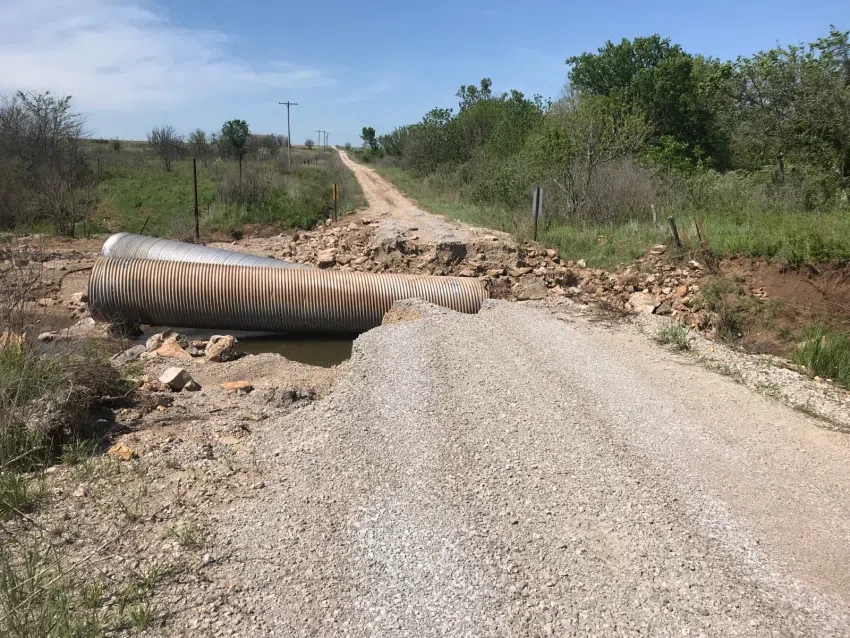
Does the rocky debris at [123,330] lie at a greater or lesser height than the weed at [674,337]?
lesser

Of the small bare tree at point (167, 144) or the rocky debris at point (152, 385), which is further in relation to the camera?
the small bare tree at point (167, 144)

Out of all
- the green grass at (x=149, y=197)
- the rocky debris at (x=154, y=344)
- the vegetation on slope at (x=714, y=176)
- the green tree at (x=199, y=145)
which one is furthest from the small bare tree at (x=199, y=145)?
the rocky debris at (x=154, y=344)

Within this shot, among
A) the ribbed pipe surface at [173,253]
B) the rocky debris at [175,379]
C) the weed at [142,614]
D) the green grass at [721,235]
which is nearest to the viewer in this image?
the weed at [142,614]

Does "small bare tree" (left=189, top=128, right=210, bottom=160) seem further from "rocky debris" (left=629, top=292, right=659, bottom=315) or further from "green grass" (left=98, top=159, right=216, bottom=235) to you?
"rocky debris" (left=629, top=292, right=659, bottom=315)

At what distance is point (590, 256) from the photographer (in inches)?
502

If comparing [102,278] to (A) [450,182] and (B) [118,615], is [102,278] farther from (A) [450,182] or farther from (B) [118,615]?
(A) [450,182]

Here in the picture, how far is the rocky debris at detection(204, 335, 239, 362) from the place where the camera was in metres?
8.01

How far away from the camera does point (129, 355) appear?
305 inches

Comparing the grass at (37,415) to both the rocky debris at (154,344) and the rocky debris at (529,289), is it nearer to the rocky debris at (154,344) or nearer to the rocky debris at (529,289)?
the rocky debris at (154,344)

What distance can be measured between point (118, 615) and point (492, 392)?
396cm

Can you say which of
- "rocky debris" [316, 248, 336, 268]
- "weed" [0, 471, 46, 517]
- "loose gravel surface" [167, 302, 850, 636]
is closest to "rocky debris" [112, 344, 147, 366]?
"loose gravel surface" [167, 302, 850, 636]

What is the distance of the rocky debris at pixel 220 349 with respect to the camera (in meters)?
8.01

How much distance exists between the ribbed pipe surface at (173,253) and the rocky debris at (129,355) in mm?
3838

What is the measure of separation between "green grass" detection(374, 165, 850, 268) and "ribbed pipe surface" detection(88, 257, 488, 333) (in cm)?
455
